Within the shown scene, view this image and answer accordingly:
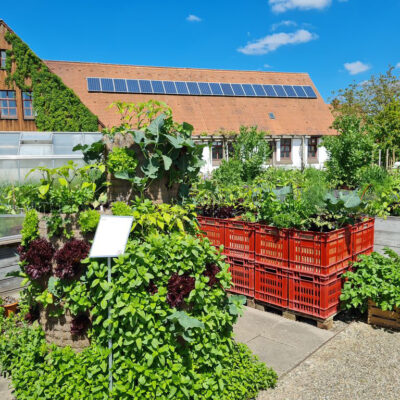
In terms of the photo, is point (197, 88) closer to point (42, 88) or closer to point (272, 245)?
point (42, 88)

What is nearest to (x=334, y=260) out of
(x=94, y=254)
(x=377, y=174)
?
(x=94, y=254)

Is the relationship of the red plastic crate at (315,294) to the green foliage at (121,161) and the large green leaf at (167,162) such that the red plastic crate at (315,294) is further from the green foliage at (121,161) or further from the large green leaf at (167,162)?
the green foliage at (121,161)

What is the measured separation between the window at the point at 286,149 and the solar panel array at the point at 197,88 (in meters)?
3.92

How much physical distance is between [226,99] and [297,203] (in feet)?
72.6

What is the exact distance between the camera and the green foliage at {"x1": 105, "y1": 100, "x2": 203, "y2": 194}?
4.20m

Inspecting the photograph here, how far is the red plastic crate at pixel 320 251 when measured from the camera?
526cm

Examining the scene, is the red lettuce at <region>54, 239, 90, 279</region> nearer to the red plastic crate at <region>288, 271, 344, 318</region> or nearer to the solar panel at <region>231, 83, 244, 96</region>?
the red plastic crate at <region>288, 271, 344, 318</region>

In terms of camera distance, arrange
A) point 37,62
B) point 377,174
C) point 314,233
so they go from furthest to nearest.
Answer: point 37,62
point 377,174
point 314,233

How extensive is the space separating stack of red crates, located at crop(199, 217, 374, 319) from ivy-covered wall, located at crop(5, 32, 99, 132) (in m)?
15.1

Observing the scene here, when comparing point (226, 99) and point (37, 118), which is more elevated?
point (226, 99)

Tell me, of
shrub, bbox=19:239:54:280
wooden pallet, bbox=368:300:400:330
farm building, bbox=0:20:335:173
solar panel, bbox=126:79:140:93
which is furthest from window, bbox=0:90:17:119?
wooden pallet, bbox=368:300:400:330

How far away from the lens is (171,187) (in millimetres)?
4609

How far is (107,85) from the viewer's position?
2434cm

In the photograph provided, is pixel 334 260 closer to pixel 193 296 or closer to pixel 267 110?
pixel 193 296
